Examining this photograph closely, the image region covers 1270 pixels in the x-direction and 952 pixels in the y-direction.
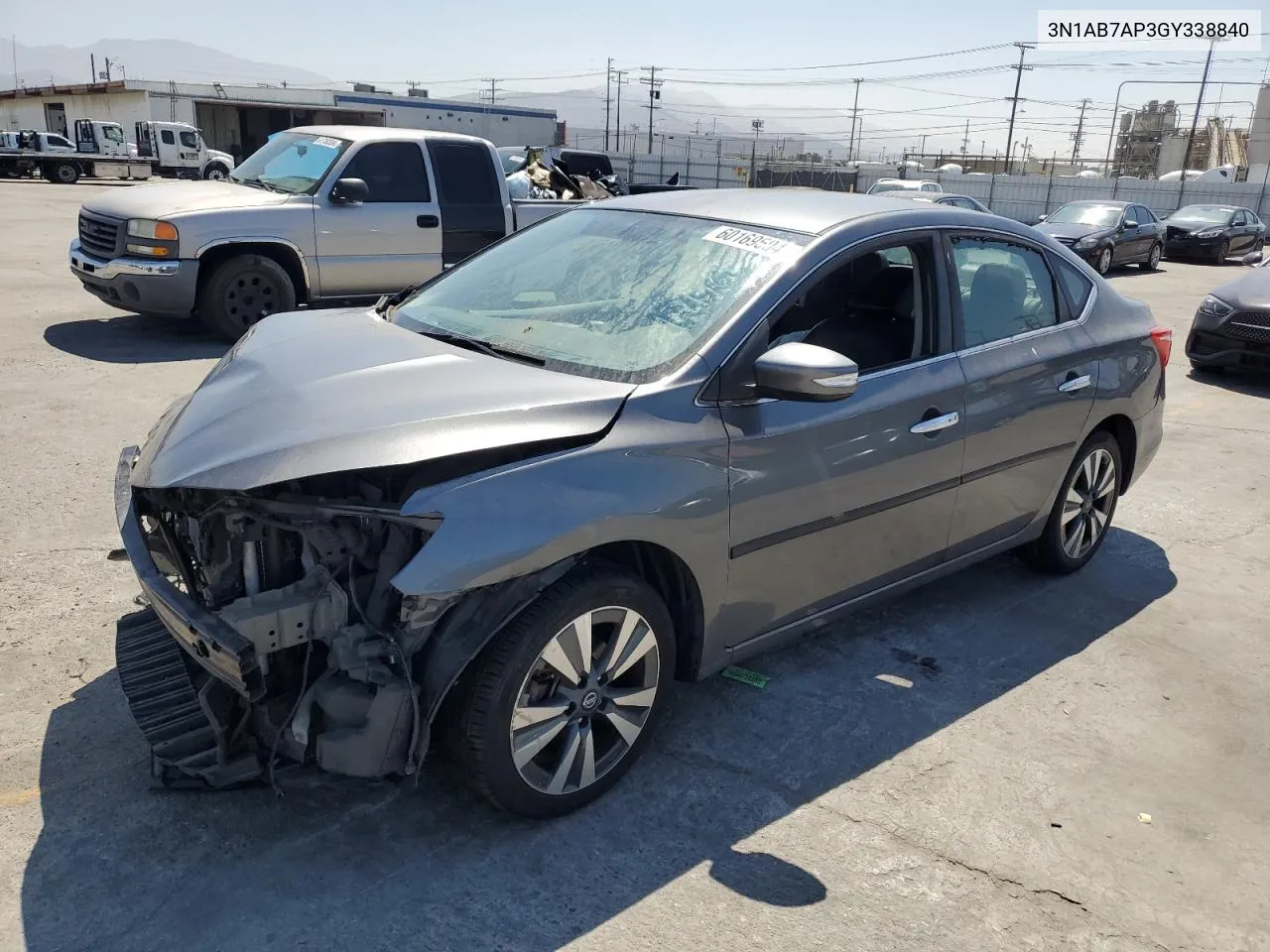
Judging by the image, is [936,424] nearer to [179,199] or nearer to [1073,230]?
→ [179,199]

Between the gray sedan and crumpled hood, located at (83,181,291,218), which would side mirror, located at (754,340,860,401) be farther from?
crumpled hood, located at (83,181,291,218)

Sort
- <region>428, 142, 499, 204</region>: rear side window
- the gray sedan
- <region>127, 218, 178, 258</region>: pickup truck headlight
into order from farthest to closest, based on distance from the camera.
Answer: <region>428, 142, 499, 204</region>: rear side window
<region>127, 218, 178, 258</region>: pickup truck headlight
the gray sedan

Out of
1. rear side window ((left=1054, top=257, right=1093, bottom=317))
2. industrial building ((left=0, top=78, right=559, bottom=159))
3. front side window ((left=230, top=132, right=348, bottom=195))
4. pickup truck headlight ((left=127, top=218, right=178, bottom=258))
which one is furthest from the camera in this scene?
industrial building ((left=0, top=78, right=559, bottom=159))

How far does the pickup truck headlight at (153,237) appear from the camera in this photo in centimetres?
812

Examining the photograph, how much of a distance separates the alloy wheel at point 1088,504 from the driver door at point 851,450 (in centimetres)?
115

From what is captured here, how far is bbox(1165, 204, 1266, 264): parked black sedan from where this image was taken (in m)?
23.4

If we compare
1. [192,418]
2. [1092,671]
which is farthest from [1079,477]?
[192,418]

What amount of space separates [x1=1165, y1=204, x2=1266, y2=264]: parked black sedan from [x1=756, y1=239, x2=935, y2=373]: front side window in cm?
2336

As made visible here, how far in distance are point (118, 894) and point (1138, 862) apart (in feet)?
9.39

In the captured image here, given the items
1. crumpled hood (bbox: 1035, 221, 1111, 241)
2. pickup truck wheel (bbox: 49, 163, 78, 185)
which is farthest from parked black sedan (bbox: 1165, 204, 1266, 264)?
pickup truck wheel (bbox: 49, 163, 78, 185)

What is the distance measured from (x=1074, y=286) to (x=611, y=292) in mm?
2385

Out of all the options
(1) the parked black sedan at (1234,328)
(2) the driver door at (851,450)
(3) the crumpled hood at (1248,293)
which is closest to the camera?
(2) the driver door at (851,450)

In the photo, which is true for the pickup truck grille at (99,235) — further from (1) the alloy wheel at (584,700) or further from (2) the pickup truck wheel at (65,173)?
(2) the pickup truck wheel at (65,173)

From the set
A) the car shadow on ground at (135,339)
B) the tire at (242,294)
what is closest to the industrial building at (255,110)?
the car shadow on ground at (135,339)
